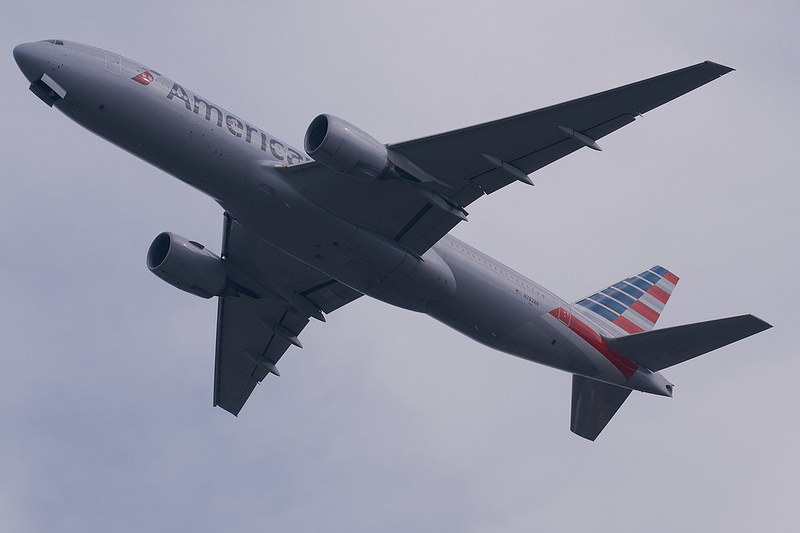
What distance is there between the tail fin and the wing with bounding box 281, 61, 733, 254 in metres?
9.11

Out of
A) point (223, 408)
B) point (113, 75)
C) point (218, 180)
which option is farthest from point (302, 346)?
point (113, 75)

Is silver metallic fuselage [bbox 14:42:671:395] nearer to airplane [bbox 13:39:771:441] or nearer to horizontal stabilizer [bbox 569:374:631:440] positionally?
airplane [bbox 13:39:771:441]

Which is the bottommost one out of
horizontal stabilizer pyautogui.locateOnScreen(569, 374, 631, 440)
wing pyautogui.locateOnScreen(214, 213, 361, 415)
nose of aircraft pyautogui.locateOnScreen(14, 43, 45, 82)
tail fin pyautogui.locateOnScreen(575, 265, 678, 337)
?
wing pyautogui.locateOnScreen(214, 213, 361, 415)

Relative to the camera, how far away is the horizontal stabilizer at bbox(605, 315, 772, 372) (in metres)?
30.2

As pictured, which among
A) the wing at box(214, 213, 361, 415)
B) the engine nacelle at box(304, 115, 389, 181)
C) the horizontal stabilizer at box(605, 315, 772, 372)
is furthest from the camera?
the wing at box(214, 213, 361, 415)

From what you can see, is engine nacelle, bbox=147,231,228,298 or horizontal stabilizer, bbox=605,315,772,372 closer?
horizontal stabilizer, bbox=605,315,772,372

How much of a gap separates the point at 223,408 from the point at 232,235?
30.8ft

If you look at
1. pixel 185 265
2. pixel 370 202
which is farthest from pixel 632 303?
pixel 185 265

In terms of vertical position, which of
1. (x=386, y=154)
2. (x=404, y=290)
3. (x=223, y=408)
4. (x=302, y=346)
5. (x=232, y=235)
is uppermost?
(x=386, y=154)

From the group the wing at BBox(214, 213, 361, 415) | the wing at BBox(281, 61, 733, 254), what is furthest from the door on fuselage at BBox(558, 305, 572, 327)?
the wing at BBox(214, 213, 361, 415)

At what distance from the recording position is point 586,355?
110 ft

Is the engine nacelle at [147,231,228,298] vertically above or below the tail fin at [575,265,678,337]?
below

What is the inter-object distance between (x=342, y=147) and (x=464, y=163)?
4467 millimetres

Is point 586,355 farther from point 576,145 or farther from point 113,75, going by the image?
point 113,75
